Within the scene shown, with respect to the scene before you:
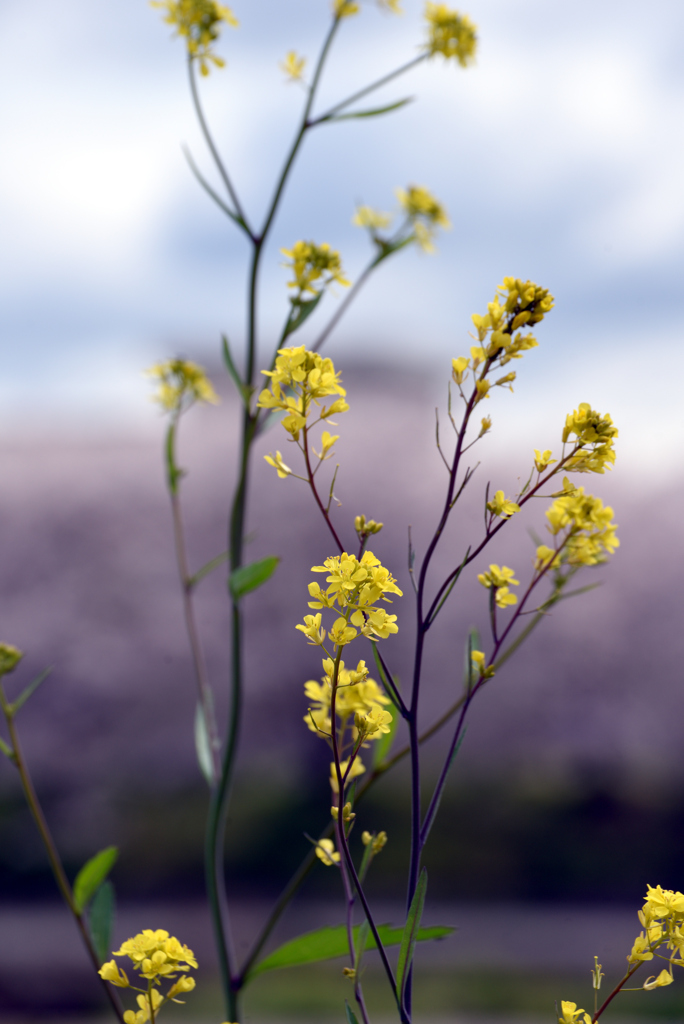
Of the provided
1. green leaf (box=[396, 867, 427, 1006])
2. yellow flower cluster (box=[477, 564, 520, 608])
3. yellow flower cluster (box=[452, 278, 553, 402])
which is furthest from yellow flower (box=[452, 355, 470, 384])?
green leaf (box=[396, 867, 427, 1006])

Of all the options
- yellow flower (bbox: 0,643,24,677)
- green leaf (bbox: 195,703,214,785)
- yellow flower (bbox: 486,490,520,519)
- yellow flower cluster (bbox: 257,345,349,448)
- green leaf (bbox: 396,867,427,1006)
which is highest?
yellow flower cluster (bbox: 257,345,349,448)

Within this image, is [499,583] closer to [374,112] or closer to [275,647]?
[374,112]

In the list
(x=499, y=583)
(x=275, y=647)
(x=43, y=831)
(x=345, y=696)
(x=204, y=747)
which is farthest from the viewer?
(x=275, y=647)

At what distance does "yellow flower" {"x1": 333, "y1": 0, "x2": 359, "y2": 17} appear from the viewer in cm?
63

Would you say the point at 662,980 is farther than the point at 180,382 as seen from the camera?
No

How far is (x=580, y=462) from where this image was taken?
13.0 inches

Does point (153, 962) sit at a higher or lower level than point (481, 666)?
lower

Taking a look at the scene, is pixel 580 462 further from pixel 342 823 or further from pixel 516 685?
pixel 516 685

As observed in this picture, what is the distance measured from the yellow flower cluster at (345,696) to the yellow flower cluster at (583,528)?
0.16m

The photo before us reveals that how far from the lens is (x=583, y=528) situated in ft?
1.38

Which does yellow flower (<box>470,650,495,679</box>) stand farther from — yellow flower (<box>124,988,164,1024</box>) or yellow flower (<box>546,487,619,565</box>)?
yellow flower (<box>124,988,164,1024</box>)

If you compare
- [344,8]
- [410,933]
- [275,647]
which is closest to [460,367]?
[410,933]

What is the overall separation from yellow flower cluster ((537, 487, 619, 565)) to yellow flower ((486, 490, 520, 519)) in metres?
0.10

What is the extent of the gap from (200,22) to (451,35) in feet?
0.77
